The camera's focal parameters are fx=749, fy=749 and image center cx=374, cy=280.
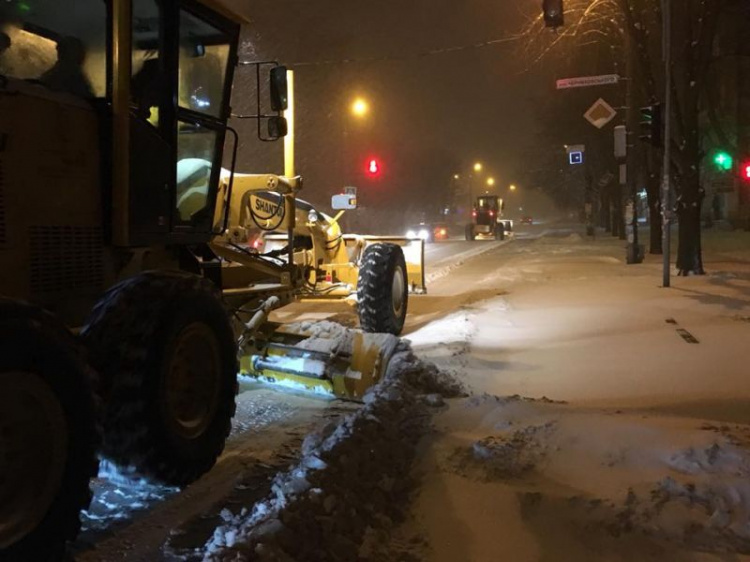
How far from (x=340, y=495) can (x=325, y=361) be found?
8.88ft

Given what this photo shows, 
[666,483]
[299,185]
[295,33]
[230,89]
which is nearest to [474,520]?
[666,483]

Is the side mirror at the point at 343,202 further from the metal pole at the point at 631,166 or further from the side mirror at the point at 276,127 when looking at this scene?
the metal pole at the point at 631,166

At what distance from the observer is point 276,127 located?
7.19 m

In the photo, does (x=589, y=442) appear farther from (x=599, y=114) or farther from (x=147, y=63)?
(x=599, y=114)

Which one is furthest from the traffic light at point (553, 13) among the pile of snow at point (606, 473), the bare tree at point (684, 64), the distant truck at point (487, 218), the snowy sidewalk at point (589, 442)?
the distant truck at point (487, 218)

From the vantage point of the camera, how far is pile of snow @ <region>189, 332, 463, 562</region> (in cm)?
359

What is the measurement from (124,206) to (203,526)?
6.82 ft

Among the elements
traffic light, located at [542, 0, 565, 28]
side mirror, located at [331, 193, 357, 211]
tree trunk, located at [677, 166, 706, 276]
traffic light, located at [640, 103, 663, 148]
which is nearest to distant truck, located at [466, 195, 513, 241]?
tree trunk, located at [677, 166, 706, 276]

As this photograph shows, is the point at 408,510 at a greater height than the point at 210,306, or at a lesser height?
lesser

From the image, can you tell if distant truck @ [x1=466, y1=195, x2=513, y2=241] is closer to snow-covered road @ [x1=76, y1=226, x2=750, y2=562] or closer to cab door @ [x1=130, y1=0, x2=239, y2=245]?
snow-covered road @ [x1=76, y1=226, x2=750, y2=562]

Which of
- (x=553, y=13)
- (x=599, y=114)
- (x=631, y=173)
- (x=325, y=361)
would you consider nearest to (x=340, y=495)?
(x=325, y=361)

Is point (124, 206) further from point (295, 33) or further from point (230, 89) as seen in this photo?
point (295, 33)

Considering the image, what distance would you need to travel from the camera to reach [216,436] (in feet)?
17.1

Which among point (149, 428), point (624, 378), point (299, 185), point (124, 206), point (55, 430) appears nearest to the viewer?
point (55, 430)
